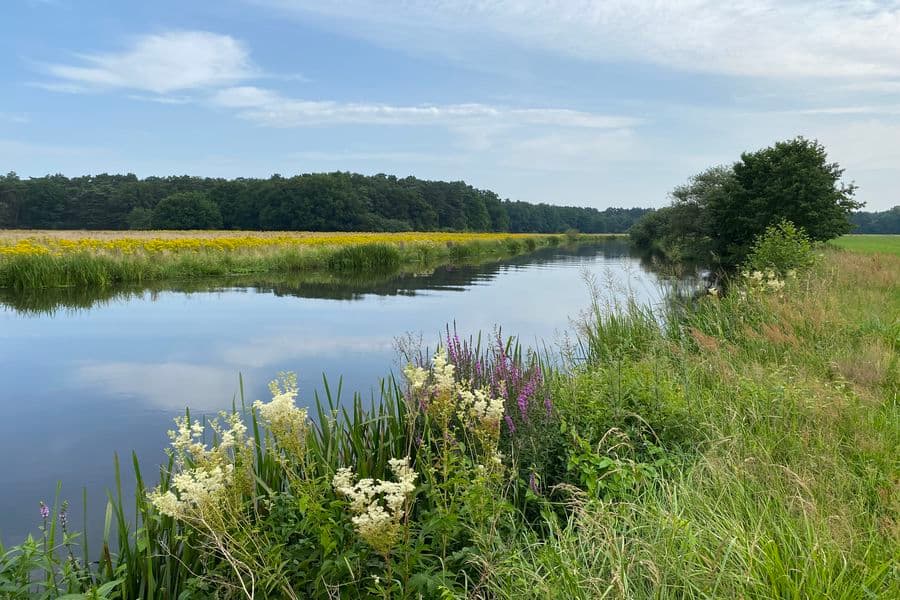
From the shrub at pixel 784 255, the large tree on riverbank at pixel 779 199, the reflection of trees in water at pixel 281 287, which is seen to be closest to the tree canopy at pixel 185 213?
the reflection of trees in water at pixel 281 287

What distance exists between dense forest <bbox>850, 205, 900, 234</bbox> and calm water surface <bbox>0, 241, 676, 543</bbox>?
105 m

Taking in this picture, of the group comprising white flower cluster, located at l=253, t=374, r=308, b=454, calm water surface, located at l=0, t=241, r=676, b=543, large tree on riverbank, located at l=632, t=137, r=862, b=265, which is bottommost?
calm water surface, located at l=0, t=241, r=676, b=543

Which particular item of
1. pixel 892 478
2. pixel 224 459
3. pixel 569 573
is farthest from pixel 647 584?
pixel 224 459

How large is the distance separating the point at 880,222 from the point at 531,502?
4853 inches

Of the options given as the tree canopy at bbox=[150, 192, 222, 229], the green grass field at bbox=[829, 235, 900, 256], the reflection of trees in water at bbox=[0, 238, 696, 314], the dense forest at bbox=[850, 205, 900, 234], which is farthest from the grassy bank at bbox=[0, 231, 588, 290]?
the dense forest at bbox=[850, 205, 900, 234]

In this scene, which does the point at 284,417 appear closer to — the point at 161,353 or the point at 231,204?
the point at 161,353

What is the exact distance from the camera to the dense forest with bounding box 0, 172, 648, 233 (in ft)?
241

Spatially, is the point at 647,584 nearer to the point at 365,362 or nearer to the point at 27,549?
the point at 27,549

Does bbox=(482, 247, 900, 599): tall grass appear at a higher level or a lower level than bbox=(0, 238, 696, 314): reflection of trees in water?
higher

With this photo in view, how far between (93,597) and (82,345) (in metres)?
9.72

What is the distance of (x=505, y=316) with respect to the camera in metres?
14.0

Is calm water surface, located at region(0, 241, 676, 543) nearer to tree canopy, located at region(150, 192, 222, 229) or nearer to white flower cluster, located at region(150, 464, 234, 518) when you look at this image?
white flower cluster, located at region(150, 464, 234, 518)

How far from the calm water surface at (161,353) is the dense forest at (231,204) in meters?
62.6

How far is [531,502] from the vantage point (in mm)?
3475
